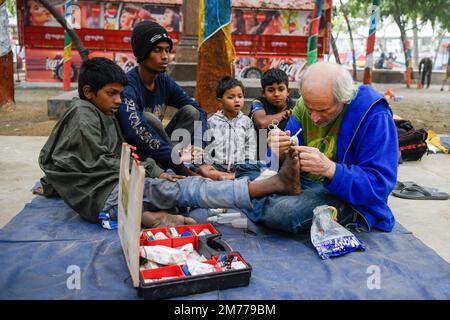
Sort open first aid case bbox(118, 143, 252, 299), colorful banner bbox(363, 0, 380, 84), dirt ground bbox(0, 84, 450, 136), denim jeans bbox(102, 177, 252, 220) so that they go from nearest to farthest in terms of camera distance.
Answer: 1. open first aid case bbox(118, 143, 252, 299)
2. denim jeans bbox(102, 177, 252, 220)
3. dirt ground bbox(0, 84, 450, 136)
4. colorful banner bbox(363, 0, 380, 84)

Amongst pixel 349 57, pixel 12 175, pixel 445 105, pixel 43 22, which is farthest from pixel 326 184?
pixel 349 57

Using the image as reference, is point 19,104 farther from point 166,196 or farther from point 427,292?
point 427,292

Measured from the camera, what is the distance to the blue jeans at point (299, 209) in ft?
8.87

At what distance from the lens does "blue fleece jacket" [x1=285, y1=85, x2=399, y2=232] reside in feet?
8.18

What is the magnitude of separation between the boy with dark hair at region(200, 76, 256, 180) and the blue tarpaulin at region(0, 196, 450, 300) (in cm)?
130

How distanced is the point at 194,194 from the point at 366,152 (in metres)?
1.03

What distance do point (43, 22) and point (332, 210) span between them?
16088 millimetres

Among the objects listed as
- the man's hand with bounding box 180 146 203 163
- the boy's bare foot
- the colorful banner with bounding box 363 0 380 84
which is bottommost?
the man's hand with bounding box 180 146 203 163

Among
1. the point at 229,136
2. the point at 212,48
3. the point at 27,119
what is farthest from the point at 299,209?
the point at 27,119

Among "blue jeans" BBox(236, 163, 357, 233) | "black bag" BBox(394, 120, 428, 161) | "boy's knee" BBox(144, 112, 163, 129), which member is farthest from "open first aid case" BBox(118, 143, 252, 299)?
"black bag" BBox(394, 120, 428, 161)

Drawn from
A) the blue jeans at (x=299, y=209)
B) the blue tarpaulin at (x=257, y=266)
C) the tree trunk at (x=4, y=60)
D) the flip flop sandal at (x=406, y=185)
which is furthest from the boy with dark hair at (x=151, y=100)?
the tree trunk at (x=4, y=60)

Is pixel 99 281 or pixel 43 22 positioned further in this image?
pixel 43 22

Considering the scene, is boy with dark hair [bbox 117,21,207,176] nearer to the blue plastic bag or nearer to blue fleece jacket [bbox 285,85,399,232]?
the blue plastic bag
